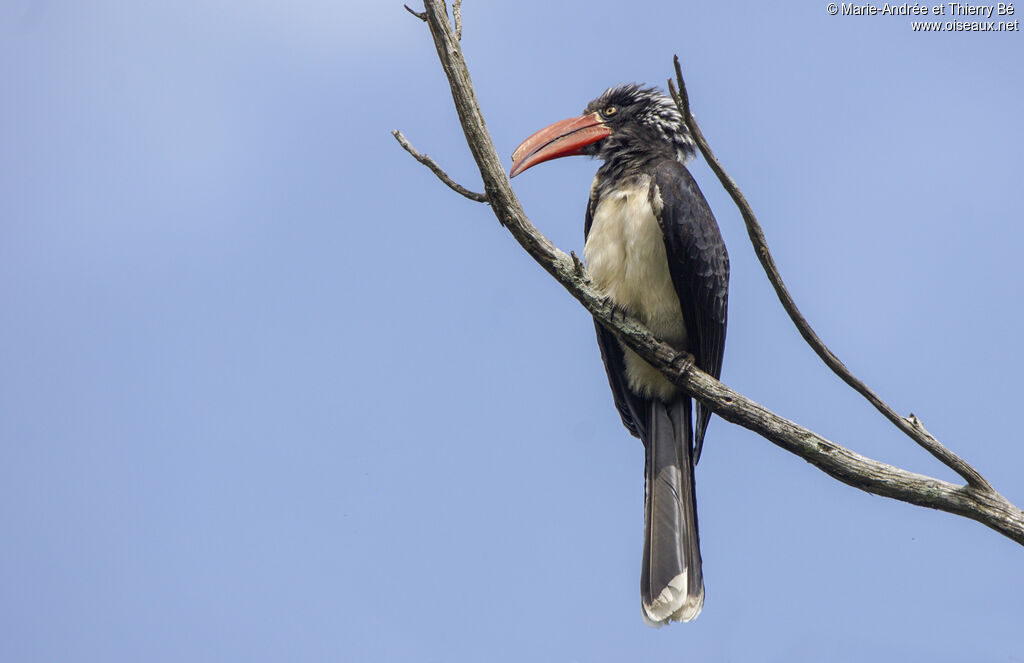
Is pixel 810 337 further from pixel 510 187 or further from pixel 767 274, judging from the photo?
pixel 510 187

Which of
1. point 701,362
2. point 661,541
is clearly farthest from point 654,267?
point 661,541

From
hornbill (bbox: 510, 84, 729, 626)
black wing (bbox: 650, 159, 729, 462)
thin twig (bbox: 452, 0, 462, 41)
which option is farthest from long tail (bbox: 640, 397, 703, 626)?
thin twig (bbox: 452, 0, 462, 41)

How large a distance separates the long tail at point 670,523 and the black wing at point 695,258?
372 millimetres

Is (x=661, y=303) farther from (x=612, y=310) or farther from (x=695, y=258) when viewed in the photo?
(x=612, y=310)

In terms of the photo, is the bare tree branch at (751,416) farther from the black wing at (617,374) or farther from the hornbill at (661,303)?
the black wing at (617,374)

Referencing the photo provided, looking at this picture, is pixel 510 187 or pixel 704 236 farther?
pixel 704 236

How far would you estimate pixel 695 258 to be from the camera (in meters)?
4.09

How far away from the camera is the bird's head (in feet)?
15.8

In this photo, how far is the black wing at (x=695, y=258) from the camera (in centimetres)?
406

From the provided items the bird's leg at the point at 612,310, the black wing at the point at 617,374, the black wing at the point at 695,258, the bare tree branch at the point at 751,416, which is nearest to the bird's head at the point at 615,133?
the black wing at the point at 617,374

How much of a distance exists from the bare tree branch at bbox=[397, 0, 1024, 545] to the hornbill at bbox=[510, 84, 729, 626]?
0.61m

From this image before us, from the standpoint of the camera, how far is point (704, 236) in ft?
13.5

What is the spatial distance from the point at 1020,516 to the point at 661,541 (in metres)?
1.49

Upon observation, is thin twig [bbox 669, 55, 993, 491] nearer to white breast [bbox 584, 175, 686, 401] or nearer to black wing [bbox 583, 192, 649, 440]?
white breast [bbox 584, 175, 686, 401]
